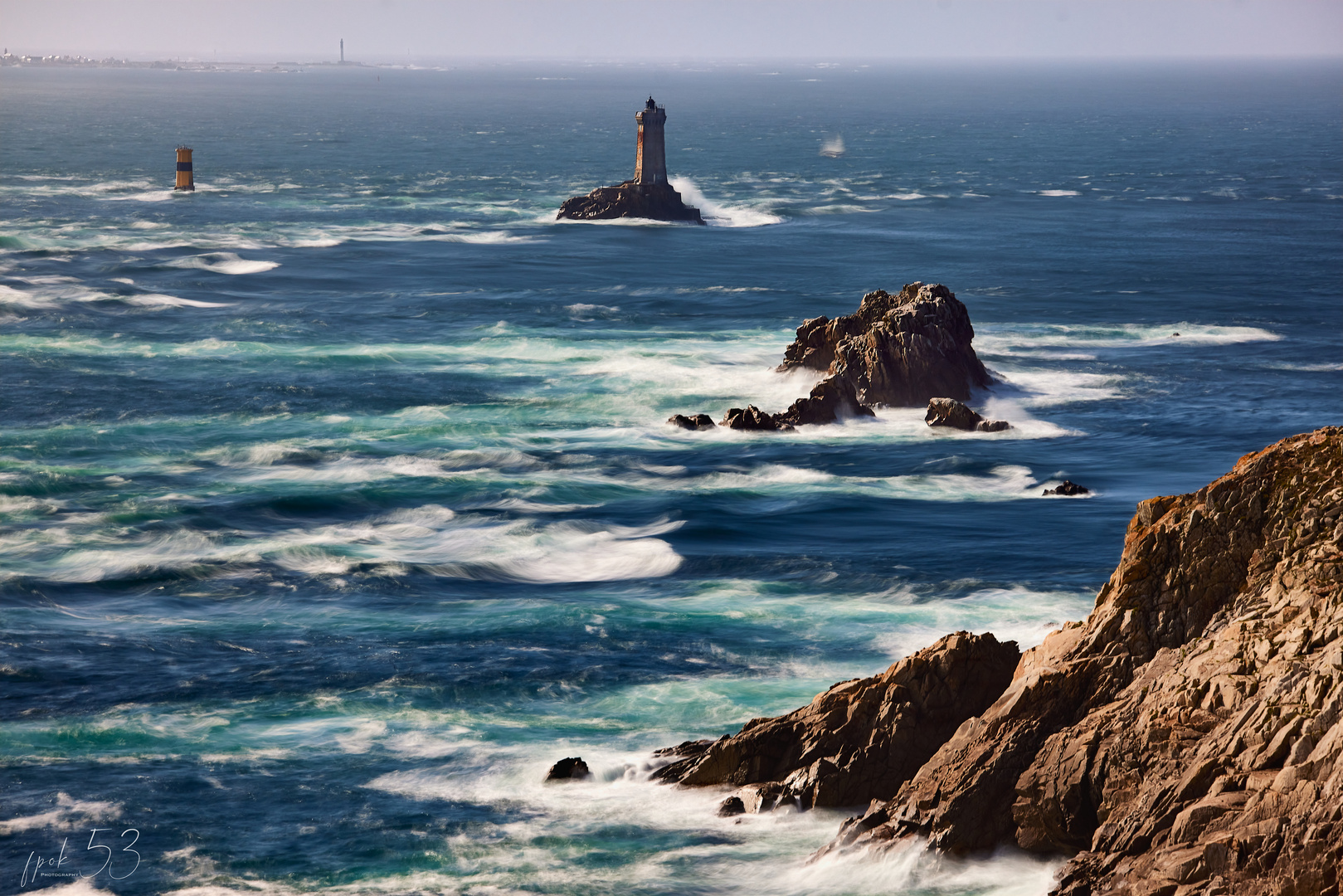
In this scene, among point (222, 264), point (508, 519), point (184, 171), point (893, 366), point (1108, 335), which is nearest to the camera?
point (508, 519)

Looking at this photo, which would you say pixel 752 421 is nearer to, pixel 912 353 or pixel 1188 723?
pixel 912 353

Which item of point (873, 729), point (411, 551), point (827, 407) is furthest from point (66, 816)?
point (827, 407)

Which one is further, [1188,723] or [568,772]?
[568,772]

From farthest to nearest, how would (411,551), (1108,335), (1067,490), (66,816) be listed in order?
(1108,335), (1067,490), (411,551), (66,816)

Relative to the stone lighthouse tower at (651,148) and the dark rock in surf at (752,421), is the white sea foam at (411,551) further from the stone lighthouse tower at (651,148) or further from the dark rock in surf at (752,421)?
the stone lighthouse tower at (651,148)

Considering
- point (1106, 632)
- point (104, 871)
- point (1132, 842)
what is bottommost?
point (104, 871)

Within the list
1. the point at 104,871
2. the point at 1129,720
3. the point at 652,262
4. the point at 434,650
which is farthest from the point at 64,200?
the point at 1129,720

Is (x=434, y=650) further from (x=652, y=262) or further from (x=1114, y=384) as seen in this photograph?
(x=652, y=262)
